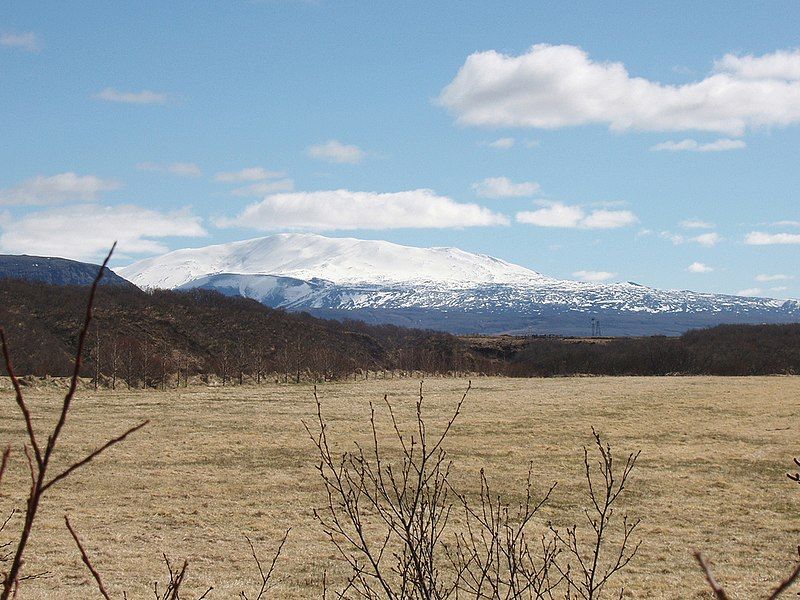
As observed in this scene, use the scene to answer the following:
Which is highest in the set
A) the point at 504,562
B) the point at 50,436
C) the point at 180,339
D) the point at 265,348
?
the point at 50,436

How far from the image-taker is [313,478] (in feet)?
87.8

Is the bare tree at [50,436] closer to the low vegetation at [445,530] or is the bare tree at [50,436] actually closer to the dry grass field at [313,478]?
the dry grass field at [313,478]

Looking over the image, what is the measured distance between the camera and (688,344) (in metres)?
113

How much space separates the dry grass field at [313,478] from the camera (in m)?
16.2

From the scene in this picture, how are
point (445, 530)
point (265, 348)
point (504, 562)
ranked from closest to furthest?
point (504, 562)
point (445, 530)
point (265, 348)

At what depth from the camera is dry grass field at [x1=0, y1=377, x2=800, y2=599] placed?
16156 mm

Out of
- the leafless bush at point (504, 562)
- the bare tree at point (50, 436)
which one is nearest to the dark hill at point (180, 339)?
the leafless bush at point (504, 562)

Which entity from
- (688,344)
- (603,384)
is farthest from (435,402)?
(688,344)

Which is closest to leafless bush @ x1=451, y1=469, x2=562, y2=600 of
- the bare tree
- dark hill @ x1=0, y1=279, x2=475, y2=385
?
the bare tree

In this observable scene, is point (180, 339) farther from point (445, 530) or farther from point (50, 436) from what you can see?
point (50, 436)

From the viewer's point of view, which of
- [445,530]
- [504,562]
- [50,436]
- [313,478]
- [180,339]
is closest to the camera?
[50,436]

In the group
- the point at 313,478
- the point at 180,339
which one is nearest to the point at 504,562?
the point at 313,478

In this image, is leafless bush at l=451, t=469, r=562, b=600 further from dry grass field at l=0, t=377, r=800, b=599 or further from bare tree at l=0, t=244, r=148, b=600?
bare tree at l=0, t=244, r=148, b=600

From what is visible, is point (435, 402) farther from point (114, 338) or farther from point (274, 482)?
point (114, 338)
